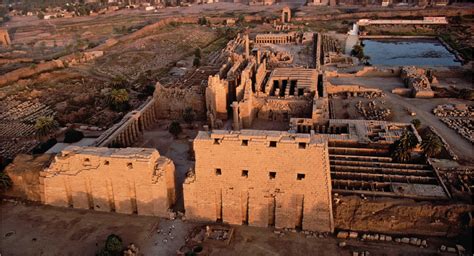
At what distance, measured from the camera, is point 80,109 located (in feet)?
172

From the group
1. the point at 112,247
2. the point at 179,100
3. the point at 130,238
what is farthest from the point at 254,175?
the point at 179,100

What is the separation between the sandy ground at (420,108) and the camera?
1494 inches

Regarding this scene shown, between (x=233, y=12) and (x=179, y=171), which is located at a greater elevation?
(x=233, y=12)

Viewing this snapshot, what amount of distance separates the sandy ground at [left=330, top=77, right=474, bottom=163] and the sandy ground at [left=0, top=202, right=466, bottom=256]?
1427 cm

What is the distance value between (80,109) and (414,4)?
115313mm

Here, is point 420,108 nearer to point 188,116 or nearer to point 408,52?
point 188,116

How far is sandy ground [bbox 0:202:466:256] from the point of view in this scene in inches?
1048

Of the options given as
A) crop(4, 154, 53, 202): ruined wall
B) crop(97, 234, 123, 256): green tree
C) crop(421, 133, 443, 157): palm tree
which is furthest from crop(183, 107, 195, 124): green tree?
crop(421, 133, 443, 157): palm tree

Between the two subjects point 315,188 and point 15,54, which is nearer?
point 315,188

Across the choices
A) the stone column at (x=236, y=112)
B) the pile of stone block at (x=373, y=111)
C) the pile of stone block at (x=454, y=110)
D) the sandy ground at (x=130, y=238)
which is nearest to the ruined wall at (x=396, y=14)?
the pile of stone block at (x=373, y=111)

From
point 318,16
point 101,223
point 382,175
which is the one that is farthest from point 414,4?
point 101,223

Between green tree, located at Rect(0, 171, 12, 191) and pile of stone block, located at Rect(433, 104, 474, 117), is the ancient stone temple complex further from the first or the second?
pile of stone block, located at Rect(433, 104, 474, 117)

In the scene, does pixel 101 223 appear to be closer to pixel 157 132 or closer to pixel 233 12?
pixel 157 132

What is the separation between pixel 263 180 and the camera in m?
28.3
